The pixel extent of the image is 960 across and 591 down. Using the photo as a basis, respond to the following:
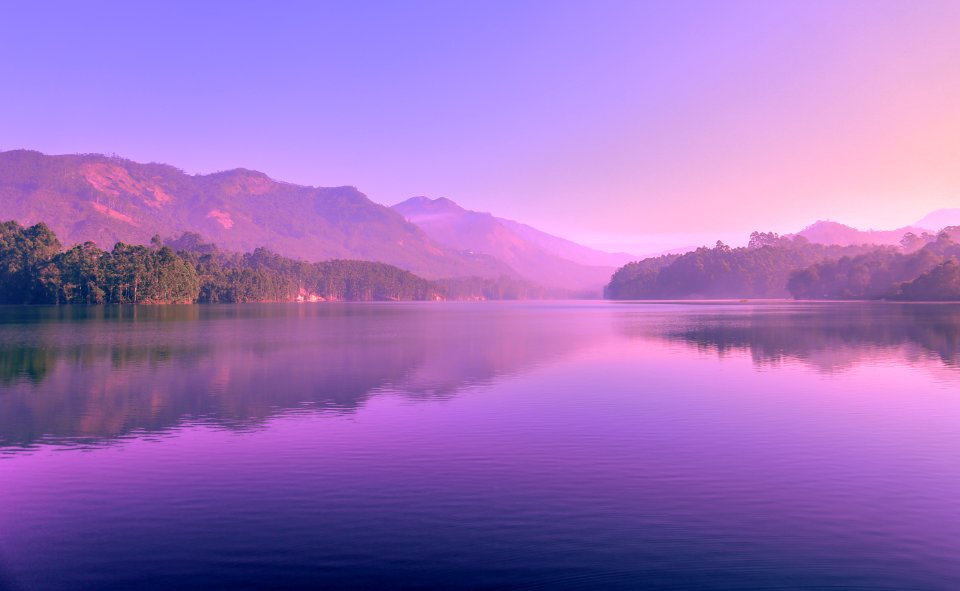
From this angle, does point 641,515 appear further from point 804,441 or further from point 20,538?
point 20,538

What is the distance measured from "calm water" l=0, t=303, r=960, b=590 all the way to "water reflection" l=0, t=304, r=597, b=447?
13.6 inches

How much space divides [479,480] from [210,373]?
31.0 meters

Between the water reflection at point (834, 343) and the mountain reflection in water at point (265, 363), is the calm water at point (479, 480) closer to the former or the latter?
the mountain reflection in water at point (265, 363)

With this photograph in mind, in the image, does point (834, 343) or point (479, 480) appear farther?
point (834, 343)

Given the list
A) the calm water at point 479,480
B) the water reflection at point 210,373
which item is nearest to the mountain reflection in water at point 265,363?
the water reflection at point 210,373

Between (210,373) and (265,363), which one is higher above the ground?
(265,363)

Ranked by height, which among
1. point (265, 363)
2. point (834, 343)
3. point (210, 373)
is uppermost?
point (834, 343)

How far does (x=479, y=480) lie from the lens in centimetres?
1972

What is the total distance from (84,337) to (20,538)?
2679 inches

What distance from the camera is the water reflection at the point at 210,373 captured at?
2970cm

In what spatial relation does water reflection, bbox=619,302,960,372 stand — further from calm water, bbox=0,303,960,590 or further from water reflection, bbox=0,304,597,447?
water reflection, bbox=0,304,597,447

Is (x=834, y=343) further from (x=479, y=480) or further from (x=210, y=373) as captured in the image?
(x=479, y=480)

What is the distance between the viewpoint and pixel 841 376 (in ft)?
143

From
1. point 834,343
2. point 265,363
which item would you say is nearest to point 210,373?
point 265,363
